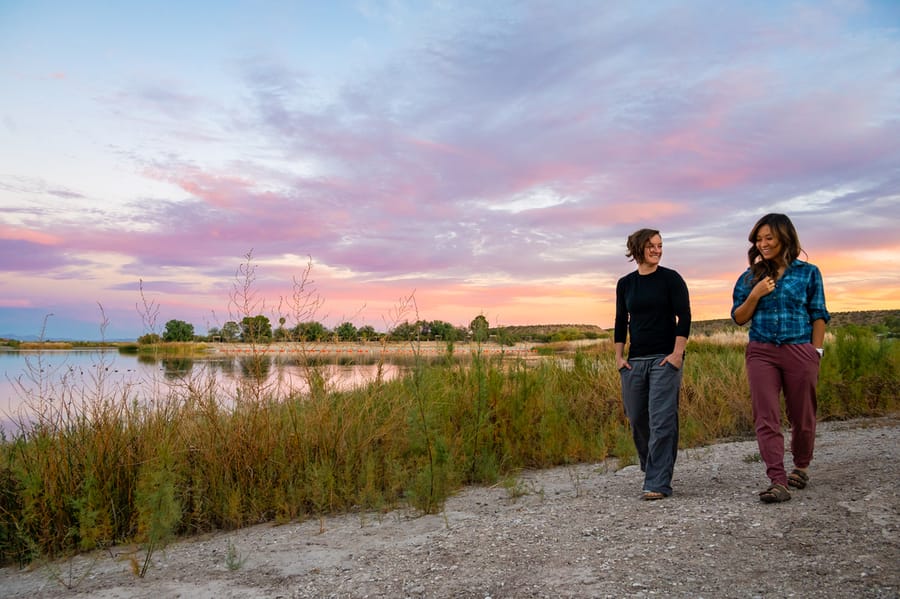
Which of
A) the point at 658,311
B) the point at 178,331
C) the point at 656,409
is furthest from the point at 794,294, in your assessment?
the point at 178,331

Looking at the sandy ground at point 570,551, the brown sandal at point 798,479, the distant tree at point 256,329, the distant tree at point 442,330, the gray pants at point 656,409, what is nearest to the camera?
the sandy ground at point 570,551

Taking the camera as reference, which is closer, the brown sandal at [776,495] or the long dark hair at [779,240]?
the brown sandal at [776,495]

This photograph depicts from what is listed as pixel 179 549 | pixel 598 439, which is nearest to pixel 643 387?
pixel 598 439

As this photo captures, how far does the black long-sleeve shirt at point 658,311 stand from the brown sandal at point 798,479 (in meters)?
1.47

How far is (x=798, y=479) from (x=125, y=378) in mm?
6839

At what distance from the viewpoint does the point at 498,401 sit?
28.7ft

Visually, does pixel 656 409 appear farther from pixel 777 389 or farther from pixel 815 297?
pixel 815 297

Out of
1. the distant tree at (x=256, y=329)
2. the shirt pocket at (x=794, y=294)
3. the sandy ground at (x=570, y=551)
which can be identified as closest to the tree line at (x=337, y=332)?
the distant tree at (x=256, y=329)

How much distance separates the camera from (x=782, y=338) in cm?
523

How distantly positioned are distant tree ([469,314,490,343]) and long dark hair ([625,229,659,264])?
277 cm

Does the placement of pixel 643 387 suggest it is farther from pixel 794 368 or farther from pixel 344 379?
pixel 344 379

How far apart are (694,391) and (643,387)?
5.74 metres

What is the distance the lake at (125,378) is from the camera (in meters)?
6.91

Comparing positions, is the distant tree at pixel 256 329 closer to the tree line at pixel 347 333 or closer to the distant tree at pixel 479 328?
the tree line at pixel 347 333
